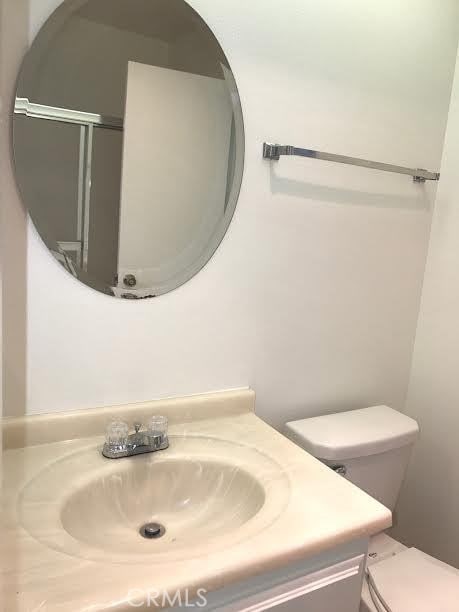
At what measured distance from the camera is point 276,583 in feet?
2.96

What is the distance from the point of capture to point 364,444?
1.43 m

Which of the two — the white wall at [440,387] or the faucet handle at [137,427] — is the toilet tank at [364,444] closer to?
the white wall at [440,387]

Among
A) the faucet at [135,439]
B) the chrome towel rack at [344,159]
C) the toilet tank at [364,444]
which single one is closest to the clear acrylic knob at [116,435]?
A: the faucet at [135,439]

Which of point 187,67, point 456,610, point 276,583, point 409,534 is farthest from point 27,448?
point 409,534

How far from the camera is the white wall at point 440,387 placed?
5.63 ft

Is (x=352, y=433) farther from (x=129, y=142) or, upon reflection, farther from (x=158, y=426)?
(x=129, y=142)

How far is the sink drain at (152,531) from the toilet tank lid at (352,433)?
1.60 feet

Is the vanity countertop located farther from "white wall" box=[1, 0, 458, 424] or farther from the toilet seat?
the toilet seat

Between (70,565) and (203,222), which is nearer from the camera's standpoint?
(70,565)

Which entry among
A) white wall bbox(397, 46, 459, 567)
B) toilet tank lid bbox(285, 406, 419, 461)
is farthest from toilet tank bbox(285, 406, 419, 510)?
white wall bbox(397, 46, 459, 567)

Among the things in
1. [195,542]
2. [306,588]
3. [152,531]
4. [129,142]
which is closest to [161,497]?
[152,531]

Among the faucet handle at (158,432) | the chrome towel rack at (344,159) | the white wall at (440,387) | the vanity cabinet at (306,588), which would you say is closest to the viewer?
the vanity cabinet at (306,588)

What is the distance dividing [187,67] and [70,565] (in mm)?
1065

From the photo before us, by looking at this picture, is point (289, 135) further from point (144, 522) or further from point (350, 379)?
point (144, 522)
